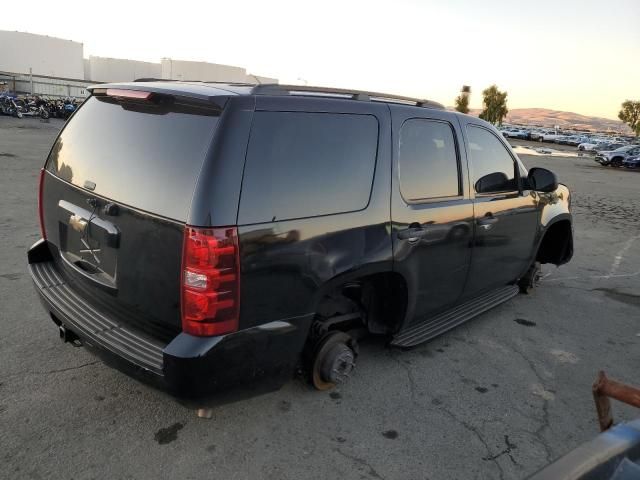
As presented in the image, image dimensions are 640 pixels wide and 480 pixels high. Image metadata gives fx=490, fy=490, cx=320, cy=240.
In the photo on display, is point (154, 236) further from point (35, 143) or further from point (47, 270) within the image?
point (35, 143)

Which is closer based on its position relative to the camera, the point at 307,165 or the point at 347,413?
the point at 307,165

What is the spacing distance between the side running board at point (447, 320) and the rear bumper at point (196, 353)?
1082 millimetres

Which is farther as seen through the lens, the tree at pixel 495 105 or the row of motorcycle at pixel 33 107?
the tree at pixel 495 105

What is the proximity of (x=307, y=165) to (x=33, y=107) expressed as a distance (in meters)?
36.1

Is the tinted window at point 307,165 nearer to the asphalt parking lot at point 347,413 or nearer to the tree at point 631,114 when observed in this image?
the asphalt parking lot at point 347,413

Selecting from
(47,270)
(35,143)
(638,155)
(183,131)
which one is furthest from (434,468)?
(638,155)

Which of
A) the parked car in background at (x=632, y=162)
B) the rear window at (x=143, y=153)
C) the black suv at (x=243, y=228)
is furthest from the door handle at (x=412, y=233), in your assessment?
the parked car in background at (x=632, y=162)

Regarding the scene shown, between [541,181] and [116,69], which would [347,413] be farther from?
[116,69]

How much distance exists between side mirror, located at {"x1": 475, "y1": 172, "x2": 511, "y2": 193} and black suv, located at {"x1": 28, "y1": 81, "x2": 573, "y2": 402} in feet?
1.08

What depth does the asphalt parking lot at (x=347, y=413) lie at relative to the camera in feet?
8.14

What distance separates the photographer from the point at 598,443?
1.49m

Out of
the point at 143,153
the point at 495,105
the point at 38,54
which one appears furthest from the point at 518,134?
the point at 38,54

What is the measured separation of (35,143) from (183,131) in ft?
58.1

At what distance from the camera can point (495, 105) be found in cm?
7981
